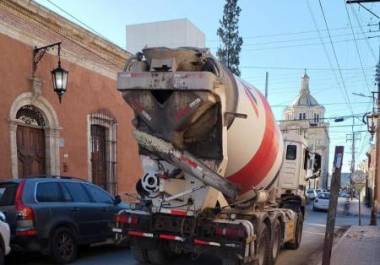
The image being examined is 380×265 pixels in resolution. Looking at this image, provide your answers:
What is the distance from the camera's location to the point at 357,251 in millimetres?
11477

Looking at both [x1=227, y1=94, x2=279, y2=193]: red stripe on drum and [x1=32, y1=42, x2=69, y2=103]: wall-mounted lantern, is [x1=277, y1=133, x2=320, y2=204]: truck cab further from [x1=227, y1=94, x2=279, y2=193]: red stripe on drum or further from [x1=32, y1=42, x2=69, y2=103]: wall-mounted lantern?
[x1=32, y1=42, x2=69, y2=103]: wall-mounted lantern

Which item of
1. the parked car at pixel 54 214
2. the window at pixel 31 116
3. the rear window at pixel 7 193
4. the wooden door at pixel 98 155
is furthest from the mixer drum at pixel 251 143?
the wooden door at pixel 98 155

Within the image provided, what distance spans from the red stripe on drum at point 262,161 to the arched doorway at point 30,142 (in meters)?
7.81

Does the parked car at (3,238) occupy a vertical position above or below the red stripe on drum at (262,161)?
below

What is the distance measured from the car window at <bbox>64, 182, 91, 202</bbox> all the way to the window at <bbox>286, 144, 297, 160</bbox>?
5.67 metres

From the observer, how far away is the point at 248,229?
761 cm

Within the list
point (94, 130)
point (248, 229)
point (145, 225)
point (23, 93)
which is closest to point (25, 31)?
point (23, 93)

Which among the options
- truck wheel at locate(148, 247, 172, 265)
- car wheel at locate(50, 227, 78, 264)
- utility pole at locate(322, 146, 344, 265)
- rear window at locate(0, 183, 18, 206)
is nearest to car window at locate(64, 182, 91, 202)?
car wheel at locate(50, 227, 78, 264)

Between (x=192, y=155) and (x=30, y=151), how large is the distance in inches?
337

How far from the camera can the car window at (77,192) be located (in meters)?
9.82

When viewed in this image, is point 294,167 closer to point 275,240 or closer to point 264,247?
point 275,240

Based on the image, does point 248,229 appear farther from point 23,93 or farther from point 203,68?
point 23,93

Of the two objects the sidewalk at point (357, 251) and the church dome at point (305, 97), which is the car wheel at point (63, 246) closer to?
the sidewalk at point (357, 251)

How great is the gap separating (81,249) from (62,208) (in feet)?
6.29
